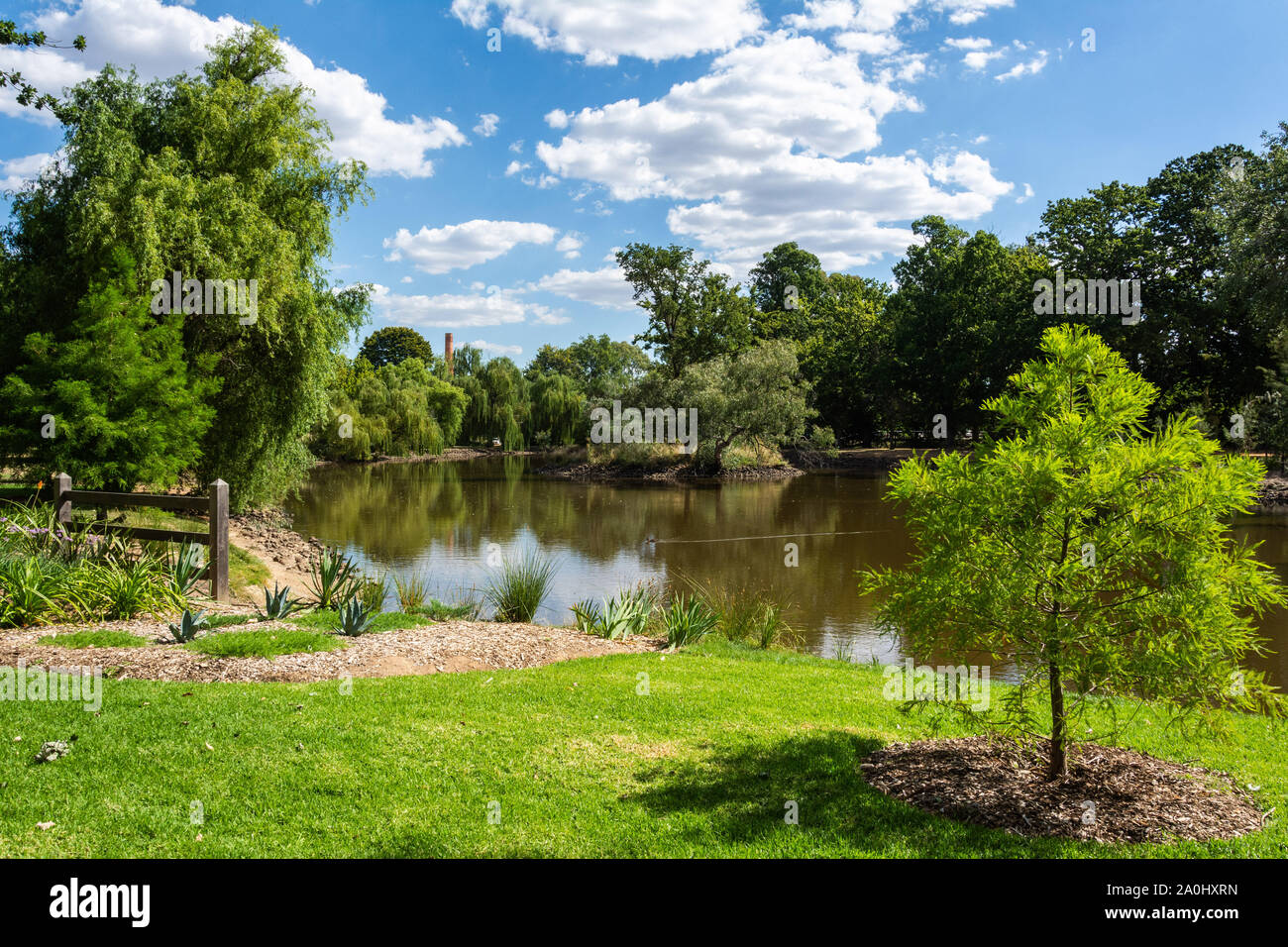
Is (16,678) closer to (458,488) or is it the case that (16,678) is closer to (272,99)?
(272,99)

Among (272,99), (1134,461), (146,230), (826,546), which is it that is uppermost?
(272,99)

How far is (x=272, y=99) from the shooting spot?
64.8 feet

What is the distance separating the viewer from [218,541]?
11086 mm

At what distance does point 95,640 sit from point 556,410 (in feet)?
199

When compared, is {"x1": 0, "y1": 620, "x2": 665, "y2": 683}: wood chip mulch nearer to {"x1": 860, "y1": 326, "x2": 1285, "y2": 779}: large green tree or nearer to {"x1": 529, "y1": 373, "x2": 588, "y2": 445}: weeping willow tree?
→ {"x1": 860, "y1": 326, "x2": 1285, "y2": 779}: large green tree

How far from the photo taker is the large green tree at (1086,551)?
4352mm

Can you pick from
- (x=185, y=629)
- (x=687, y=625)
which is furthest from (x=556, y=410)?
(x=185, y=629)

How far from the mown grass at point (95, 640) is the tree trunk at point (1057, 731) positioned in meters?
7.85

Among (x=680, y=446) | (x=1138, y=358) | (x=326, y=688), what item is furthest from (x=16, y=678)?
(x=1138, y=358)

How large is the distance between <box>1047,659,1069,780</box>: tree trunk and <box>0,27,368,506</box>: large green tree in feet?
51.8

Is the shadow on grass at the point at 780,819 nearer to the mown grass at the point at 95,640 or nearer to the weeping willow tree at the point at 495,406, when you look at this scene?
the mown grass at the point at 95,640

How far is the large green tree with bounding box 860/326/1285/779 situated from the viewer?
4.35m

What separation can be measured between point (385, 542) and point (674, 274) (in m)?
36.7

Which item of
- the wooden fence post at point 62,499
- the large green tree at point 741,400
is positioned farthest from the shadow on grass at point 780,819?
the large green tree at point 741,400
